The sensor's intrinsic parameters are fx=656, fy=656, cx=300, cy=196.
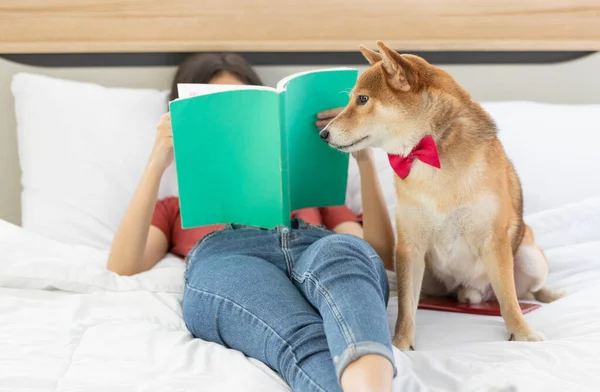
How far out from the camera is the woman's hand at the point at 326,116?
5.10 feet

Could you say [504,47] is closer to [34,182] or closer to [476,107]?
[476,107]

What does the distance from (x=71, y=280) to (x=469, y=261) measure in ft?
2.93

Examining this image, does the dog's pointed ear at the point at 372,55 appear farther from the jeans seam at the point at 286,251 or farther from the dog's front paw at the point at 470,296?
the dog's front paw at the point at 470,296

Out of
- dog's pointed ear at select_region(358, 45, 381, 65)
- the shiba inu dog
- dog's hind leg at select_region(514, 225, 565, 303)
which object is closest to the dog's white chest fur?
the shiba inu dog

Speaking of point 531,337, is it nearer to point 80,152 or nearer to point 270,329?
point 270,329

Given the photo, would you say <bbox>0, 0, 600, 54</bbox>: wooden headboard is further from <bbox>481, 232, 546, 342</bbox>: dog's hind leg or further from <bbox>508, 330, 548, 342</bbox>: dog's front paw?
<bbox>508, 330, 548, 342</bbox>: dog's front paw

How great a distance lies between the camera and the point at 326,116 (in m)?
1.56

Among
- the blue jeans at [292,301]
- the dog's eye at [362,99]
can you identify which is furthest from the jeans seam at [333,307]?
the dog's eye at [362,99]

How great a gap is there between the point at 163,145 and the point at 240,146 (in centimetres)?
22

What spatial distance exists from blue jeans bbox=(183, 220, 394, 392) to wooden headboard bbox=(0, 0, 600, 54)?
3.34 feet

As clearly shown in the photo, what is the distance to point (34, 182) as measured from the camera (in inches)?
79.9

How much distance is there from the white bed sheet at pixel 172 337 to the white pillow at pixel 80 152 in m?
0.28

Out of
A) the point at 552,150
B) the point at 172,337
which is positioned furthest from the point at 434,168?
the point at 552,150

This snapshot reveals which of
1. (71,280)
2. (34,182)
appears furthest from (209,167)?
(34,182)
